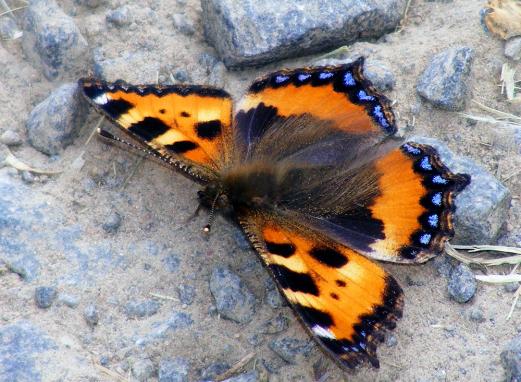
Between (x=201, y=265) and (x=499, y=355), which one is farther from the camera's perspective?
(x=201, y=265)

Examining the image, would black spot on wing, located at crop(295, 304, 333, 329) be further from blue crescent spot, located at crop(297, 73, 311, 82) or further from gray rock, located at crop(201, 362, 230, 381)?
blue crescent spot, located at crop(297, 73, 311, 82)

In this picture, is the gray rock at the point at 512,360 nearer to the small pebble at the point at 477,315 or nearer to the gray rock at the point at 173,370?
the small pebble at the point at 477,315

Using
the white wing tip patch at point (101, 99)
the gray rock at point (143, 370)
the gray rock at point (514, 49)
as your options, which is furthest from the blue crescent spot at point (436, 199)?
the white wing tip patch at point (101, 99)

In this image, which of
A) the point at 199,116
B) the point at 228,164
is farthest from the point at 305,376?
the point at 199,116

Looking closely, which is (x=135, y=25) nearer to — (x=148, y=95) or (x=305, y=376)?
(x=148, y=95)

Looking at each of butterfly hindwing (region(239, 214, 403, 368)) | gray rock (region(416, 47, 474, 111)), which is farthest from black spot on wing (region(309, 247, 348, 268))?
gray rock (region(416, 47, 474, 111))
